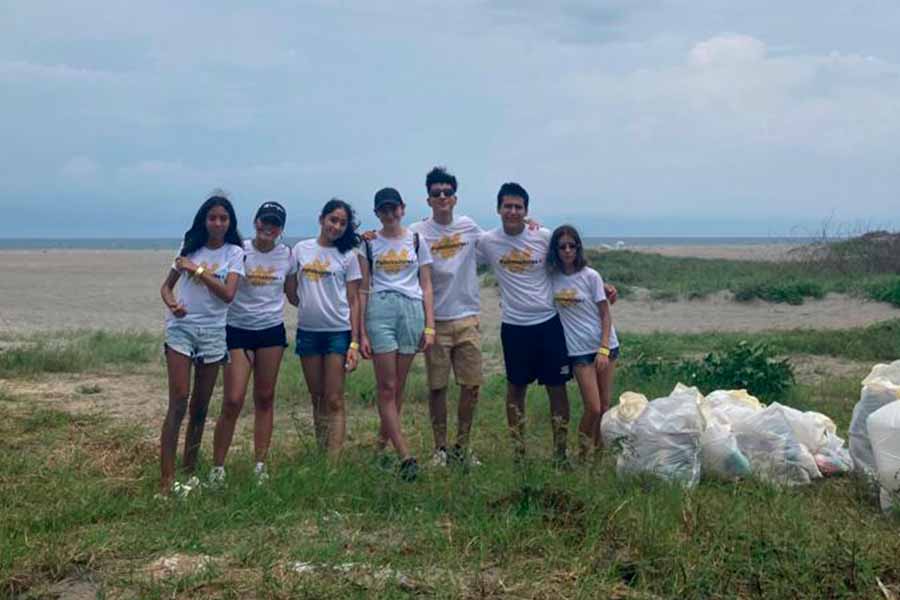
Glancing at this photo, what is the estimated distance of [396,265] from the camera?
608cm

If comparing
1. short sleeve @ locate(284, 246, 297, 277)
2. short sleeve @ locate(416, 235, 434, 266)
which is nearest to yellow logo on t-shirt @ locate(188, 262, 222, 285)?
short sleeve @ locate(284, 246, 297, 277)

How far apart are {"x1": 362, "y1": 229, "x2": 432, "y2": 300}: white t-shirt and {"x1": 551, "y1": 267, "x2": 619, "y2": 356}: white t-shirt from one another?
2.94 feet

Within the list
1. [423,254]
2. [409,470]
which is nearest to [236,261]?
[423,254]

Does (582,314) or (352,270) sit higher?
(352,270)

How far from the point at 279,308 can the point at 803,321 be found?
1405 cm

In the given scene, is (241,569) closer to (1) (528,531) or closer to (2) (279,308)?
(1) (528,531)

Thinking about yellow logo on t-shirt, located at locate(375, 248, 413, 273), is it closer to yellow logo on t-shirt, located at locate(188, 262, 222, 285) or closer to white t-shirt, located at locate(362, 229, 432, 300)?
white t-shirt, located at locate(362, 229, 432, 300)

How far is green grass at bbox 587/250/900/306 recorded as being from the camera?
20.3 metres

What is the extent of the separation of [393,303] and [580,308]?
1.18 metres

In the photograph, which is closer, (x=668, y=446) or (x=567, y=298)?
(x=668, y=446)

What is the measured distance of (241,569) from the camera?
13.1 feet

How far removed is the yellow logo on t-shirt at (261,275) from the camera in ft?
19.2

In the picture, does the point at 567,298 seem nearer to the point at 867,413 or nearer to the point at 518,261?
the point at 518,261

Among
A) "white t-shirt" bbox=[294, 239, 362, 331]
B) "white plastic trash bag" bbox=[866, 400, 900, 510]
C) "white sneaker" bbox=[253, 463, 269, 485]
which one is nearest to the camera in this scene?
"white plastic trash bag" bbox=[866, 400, 900, 510]
